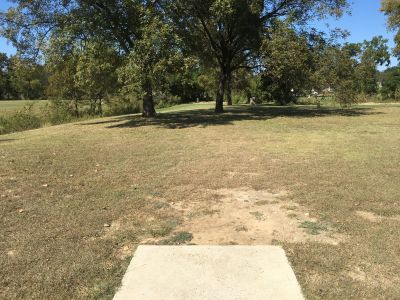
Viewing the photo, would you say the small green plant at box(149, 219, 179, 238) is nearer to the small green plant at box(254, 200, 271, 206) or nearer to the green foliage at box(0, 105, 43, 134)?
the small green plant at box(254, 200, 271, 206)

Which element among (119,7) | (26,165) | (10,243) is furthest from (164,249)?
(119,7)

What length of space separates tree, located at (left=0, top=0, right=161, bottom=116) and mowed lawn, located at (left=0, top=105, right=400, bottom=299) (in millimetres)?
5758

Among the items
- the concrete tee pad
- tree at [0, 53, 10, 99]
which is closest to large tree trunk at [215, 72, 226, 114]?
the concrete tee pad

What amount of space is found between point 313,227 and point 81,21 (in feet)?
42.9

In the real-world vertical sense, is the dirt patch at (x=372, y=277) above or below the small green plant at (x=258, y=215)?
below

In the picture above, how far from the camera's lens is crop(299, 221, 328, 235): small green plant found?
176 inches

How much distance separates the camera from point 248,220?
4.83 meters

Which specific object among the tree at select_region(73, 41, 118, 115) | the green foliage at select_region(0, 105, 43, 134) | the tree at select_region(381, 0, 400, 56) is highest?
the tree at select_region(381, 0, 400, 56)

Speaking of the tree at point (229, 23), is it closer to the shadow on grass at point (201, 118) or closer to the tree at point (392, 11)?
Answer: the shadow on grass at point (201, 118)

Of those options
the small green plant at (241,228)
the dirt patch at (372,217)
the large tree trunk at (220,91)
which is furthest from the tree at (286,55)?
the small green plant at (241,228)

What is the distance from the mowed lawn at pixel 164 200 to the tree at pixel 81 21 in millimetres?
5758

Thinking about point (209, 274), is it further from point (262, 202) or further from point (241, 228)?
point (262, 202)

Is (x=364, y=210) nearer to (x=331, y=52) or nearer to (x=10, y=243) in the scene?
(x=10, y=243)

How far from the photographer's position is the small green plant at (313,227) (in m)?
4.46
